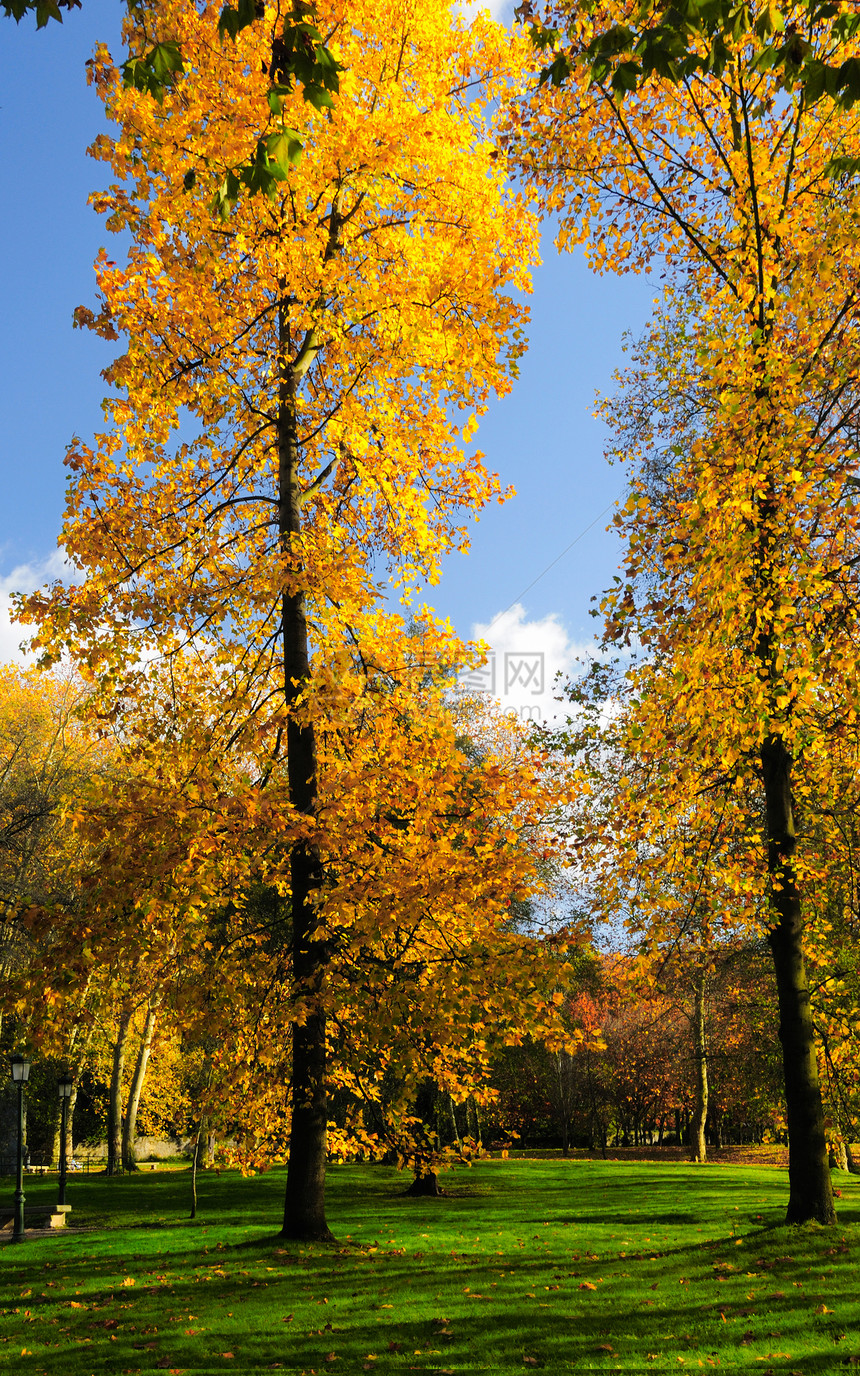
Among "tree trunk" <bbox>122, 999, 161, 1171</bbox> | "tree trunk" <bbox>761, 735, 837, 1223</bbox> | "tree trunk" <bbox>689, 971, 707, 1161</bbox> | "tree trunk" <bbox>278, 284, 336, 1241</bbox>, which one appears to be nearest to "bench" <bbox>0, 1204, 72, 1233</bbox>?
"tree trunk" <bbox>122, 999, 161, 1171</bbox>

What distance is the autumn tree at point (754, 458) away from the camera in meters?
7.06

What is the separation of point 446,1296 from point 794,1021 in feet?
15.6

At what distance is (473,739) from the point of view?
24.6m

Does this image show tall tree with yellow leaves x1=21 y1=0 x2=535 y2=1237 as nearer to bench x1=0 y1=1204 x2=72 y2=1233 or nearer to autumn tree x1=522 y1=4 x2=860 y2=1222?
autumn tree x1=522 y1=4 x2=860 y2=1222

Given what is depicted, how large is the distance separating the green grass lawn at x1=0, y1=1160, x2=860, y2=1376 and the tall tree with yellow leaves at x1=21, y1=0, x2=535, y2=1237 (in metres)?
1.84

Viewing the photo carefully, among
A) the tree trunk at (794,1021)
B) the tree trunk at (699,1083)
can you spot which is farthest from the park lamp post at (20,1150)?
the tree trunk at (699,1083)

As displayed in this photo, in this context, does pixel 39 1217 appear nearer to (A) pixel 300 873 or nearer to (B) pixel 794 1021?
(A) pixel 300 873

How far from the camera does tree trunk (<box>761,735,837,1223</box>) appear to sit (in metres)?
10.3

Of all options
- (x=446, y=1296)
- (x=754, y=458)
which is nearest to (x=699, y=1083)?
(x=446, y=1296)

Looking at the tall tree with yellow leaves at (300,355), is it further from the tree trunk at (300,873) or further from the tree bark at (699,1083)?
the tree bark at (699,1083)

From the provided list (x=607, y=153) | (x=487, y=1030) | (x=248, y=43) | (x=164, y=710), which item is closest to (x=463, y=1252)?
(x=487, y=1030)

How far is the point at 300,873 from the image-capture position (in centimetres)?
1022

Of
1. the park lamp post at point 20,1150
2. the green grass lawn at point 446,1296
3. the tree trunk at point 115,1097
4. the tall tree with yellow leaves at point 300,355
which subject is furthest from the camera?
the tree trunk at point 115,1097

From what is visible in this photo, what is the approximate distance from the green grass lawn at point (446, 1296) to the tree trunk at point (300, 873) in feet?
2.07
